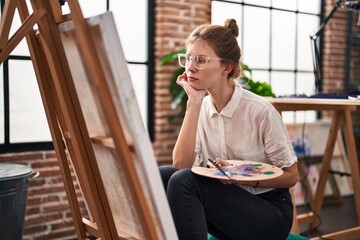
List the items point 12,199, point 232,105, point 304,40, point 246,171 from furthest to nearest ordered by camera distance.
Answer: point 304,40 < point 12,199 < point 232,105 < point 246,171

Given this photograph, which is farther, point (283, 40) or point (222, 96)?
point (283, 40)

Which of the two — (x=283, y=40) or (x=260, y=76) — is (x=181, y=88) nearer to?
(x=260, y=76)

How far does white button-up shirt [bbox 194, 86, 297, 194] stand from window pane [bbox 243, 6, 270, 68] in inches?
85.7

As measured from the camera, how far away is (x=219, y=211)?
1.65 metres

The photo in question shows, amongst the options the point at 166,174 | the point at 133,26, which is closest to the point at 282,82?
the point at 133,26

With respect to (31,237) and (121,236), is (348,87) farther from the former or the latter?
(121,236)

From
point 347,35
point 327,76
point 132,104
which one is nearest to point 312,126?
point 327,76

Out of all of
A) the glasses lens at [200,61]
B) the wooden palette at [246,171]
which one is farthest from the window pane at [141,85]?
the wooden palette at [246,171]

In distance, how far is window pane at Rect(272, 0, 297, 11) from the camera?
165 inches

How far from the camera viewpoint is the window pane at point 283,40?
422 centimetres

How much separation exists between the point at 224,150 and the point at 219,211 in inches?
12.5

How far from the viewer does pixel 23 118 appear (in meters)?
2.88

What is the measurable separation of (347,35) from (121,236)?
12.7 ft

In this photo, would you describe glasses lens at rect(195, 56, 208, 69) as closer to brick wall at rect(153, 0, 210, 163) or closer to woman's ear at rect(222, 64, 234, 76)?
woman's ear at rect(222, 64, 234, 76)
